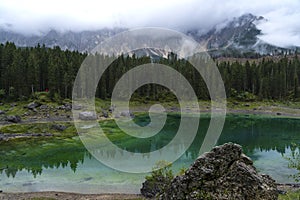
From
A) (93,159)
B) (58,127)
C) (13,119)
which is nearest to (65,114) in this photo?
(13,119)

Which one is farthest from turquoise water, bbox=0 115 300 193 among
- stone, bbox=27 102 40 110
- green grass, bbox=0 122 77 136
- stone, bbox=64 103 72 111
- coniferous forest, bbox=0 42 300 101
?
coniferous forest, bbox=0 42 300 101

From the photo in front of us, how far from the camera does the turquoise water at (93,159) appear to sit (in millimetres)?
39656

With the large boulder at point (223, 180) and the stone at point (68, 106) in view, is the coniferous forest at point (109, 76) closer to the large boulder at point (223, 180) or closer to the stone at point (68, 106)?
the stone at point (68, 106)

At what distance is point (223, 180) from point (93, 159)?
1697 inches

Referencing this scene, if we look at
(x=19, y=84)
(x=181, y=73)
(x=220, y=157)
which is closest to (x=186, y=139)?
(x=220, y=157)

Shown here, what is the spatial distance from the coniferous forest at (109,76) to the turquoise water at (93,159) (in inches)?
1608

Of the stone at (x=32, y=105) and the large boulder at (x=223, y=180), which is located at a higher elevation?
the stone at (x=32, y=105)

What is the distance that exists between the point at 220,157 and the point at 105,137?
2247 inches

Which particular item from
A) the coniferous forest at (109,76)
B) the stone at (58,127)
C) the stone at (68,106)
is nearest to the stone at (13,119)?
the stone at (58,127)

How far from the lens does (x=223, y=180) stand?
13531 mm

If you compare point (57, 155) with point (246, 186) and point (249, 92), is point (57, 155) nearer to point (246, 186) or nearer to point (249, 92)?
point (246, 186)

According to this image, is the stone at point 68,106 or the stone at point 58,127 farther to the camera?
the stone at point 68,106

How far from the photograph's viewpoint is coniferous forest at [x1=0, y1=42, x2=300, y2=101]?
358 ft

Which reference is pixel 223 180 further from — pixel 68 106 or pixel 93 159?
pixel 68 106
